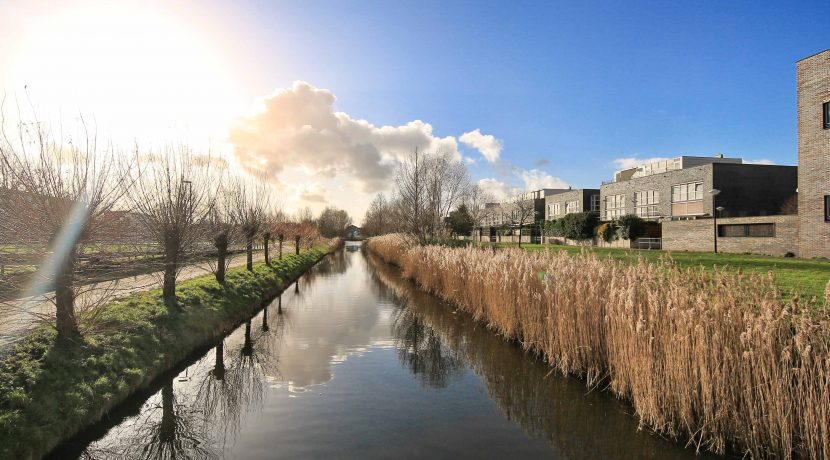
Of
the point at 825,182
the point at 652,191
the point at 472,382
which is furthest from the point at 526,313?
the point at 652,191

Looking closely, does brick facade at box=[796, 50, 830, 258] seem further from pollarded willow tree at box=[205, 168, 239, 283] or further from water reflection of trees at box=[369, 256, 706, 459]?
pollarded willow tree at box=[205, 168, 239, 283]

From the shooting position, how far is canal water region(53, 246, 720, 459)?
16.0 ft

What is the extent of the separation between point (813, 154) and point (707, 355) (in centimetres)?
2243

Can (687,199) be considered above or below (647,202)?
below

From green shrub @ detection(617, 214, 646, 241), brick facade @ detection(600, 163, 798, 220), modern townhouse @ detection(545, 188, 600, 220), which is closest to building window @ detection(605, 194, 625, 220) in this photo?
modern townhouse @ detection(545, 188, 600, 220)

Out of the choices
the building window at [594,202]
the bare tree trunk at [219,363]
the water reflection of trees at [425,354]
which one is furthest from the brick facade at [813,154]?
the building window at [594,202]

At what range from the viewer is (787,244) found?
21.9 metres

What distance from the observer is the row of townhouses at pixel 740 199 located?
20.0m

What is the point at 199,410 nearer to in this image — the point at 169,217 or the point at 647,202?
the point at 169,217

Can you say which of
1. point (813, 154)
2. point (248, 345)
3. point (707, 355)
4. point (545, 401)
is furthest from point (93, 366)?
point (813, 154)

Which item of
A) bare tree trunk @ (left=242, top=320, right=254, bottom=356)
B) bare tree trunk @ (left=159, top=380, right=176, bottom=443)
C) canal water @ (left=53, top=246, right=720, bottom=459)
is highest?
canal water @ (left=53, top=246, right=720, bottom=459)

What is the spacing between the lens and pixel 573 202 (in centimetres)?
5266

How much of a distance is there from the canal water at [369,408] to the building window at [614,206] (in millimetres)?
37948

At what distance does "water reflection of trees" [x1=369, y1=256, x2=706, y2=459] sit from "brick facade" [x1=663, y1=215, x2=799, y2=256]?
46.5 ft
